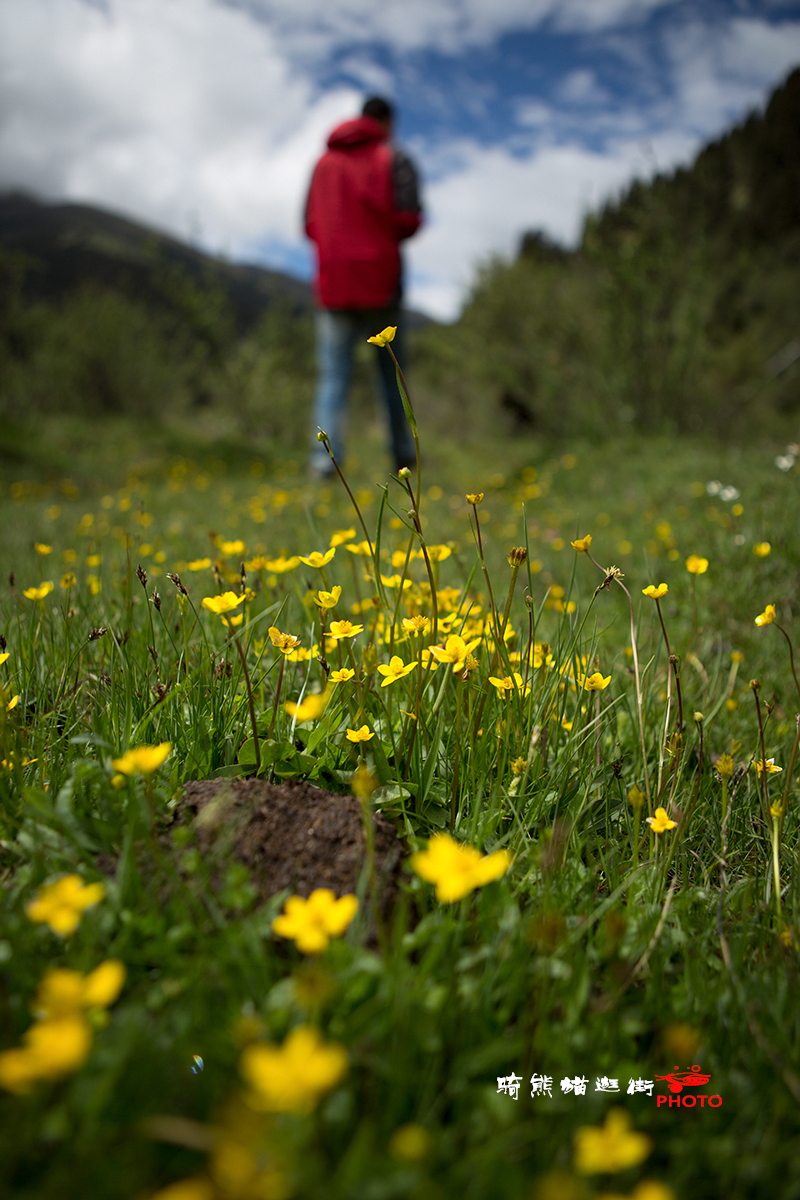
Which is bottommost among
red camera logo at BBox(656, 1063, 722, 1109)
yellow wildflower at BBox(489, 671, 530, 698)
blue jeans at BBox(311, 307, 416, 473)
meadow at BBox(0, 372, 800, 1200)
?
red camera logo at BBox(656, 1063, 722, 1109)

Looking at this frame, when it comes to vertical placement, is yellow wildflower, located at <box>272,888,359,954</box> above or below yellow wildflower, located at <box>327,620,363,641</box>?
below

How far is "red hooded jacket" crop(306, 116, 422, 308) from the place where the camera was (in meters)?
4.86

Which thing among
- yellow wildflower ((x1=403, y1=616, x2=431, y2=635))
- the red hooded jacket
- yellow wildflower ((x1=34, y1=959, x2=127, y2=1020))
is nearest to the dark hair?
the red hooded jacket

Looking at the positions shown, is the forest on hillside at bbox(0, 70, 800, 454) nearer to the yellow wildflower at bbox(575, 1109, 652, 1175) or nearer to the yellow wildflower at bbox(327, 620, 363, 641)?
the yellow wildflower at bbox(327, 620, 363, 641)

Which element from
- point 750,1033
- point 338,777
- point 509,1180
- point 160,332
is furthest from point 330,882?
point 160,332

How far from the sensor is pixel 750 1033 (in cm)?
84

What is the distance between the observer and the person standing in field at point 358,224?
4828mm

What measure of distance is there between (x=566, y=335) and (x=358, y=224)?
18.6ft

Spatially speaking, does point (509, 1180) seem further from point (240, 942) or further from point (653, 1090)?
point (240, 942)

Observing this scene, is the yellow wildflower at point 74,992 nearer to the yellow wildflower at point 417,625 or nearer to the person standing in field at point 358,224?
the yellow wildflower at point 417,625

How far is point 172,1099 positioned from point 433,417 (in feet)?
50.7

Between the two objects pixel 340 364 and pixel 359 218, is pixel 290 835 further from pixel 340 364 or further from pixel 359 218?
pixel 359 218

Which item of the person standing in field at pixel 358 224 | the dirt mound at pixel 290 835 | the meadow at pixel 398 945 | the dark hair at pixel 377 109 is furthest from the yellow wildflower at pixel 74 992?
the dark hair at pixel 377 109

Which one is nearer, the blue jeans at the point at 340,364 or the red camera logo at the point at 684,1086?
the red camera logo at the point at 684,1086
